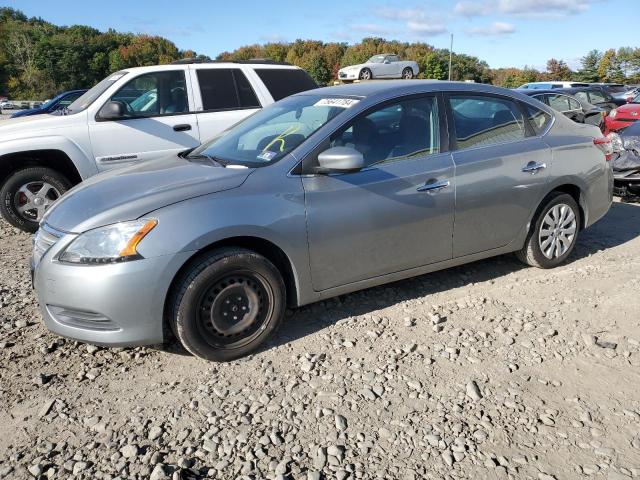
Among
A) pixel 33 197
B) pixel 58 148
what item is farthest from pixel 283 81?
pixel 33 197

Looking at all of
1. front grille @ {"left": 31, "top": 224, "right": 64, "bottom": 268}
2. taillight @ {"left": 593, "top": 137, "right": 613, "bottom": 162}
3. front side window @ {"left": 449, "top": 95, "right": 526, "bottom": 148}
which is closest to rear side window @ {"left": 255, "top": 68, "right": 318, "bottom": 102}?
front side window @ {"left": 449, "top": 95, "right": 526, "bottom": 148}

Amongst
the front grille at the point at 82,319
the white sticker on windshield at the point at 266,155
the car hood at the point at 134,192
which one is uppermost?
the white sticker on windshield at the point at 266,155

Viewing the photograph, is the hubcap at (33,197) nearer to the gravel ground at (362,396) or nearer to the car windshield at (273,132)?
the gravel ground at (362,396)

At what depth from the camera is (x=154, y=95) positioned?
6902 millimetres

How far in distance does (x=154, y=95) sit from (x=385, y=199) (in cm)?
436

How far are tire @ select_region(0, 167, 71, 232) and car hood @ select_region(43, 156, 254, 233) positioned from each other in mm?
2929

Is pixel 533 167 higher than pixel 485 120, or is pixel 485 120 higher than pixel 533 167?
pixel 485 120

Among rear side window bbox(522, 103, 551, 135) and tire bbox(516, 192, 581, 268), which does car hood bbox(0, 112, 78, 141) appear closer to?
rear side window bbox(522, 103, 551, 135)

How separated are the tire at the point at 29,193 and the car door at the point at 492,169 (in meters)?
4.68

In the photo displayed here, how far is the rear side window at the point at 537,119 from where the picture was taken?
4.68 m

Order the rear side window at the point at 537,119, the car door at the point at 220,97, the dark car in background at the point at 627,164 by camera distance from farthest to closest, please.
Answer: the dark car in background at the point at 627,164, the car door at the point at 220,97, the rear side window at the point at 537,119

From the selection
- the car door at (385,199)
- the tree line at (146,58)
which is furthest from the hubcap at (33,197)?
the tree line at (146,58)

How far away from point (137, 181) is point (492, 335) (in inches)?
104

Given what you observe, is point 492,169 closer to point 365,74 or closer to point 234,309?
point 234,309
